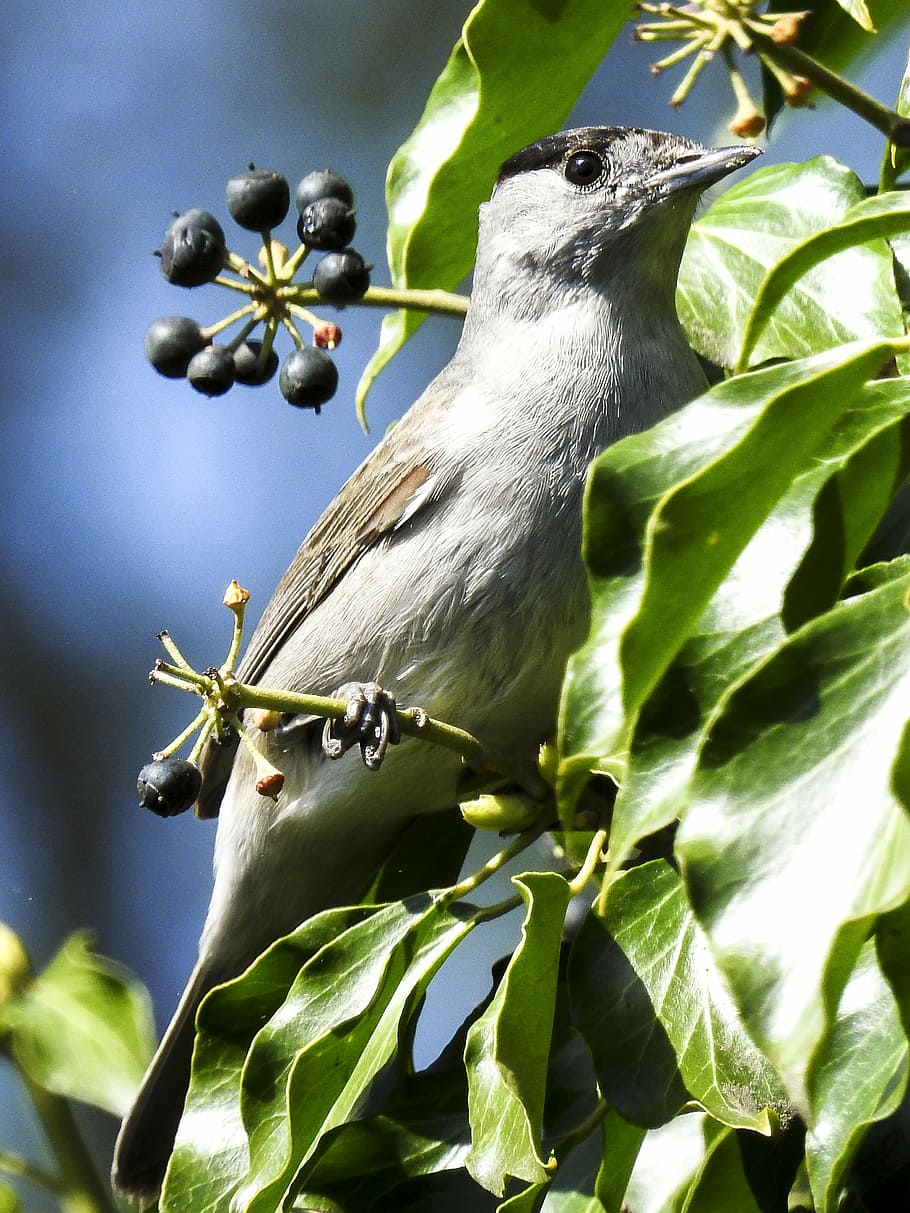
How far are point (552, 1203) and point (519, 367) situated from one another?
174cm

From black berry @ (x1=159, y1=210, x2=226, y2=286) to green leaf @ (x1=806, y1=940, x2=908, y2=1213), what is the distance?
180 centimetres

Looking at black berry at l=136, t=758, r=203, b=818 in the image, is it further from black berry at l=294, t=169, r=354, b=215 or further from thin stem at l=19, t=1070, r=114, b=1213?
black berry at l=294, t=169, r=354, b=215

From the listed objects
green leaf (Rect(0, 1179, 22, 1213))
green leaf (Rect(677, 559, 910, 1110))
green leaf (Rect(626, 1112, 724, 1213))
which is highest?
green leaf (Rect(677, 559, 910, 1110))

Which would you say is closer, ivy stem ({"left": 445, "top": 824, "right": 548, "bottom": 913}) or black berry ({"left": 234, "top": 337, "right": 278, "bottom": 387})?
ivy stem ({"left": 445, "top": 824, "right": 548, "bottom": 913})

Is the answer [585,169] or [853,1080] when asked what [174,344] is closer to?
[585,169]

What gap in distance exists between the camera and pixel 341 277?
9.08 feet

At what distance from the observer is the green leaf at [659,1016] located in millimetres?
1859

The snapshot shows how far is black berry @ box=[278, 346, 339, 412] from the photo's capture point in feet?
9.62

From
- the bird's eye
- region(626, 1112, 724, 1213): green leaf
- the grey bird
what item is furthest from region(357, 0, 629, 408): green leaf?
region(626, 1112, 724, 1213): green leaf

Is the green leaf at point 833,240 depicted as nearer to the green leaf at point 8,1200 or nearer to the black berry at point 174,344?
the black berry at point 174,344

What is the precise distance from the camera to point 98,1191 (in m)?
2.66

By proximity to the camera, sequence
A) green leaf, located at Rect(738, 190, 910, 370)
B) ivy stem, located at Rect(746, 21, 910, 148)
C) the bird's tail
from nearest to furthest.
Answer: green leaf, located at Rect(738, 190, 910, 370) → ivy stem, located at Rect(746, 21, 910, 148) → the bird's tail

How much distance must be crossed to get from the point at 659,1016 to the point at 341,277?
4.80 ft

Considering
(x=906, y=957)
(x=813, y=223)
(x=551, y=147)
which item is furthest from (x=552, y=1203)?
(x=551, y=147)
